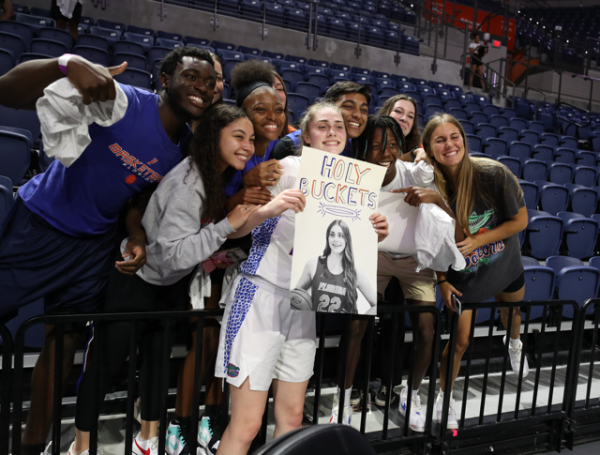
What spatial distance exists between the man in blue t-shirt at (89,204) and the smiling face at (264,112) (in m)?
0.25

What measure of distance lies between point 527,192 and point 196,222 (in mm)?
4491

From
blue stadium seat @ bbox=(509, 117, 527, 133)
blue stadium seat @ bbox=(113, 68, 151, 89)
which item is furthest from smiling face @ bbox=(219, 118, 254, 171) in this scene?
blue stadium seat @ bbox=(509, 117, 527, 133)

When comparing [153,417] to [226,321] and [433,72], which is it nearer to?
[226,321]

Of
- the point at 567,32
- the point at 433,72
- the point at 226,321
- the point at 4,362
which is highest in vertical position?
the point at 567,32

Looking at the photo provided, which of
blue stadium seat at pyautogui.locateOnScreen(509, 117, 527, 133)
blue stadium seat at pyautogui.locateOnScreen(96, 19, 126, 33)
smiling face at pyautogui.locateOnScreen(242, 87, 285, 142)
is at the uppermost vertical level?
blue stadium seat at pyautogui.locateOnScreen(96, 19, 126, 33)

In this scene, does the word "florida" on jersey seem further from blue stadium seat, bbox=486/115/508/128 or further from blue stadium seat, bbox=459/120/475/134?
blue stadium seat, bbox=486/115/508/128

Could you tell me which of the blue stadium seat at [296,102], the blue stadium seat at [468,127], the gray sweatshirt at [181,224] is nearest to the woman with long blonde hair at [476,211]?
the gray sweatshirt at [181,224]

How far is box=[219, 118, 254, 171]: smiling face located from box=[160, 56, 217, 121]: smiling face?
0.12 meters

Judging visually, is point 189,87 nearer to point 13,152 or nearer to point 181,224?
point 181,224

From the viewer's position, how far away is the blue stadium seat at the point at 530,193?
498 cm

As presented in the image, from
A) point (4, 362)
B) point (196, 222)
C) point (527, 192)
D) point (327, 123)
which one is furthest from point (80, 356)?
point (527, 192)

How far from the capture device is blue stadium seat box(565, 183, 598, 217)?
217 inches

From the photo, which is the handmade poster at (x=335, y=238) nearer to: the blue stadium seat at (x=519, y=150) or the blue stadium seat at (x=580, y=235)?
the blue stadium seat at (x=580, y=235)

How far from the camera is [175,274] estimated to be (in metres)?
1.67
